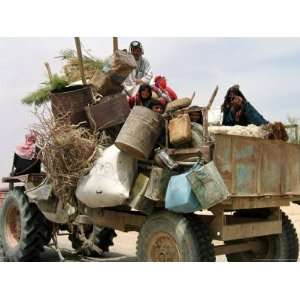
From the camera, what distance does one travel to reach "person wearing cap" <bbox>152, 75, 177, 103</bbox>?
6762mm

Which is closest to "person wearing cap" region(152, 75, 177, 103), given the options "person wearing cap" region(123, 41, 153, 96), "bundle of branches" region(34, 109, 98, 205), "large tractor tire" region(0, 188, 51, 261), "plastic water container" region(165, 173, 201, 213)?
"person wearing cap" region(123, 41, 153, 96)

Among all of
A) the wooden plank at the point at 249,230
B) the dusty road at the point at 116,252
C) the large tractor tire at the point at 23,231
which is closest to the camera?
the wooden plank at the point at 249,230

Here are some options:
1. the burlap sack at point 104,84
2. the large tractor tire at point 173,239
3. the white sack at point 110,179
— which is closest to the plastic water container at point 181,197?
the large tractor tire at point 173,239

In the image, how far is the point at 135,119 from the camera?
5.87 meters

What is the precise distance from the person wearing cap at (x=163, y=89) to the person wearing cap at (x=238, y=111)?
0.74 m

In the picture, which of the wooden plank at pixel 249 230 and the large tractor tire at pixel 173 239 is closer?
the large tractor tire at pixel 173 239

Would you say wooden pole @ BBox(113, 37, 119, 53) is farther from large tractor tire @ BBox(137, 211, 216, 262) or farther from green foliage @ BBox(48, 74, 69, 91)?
large tractor tire @ BBox(137, 211, 216, 262)

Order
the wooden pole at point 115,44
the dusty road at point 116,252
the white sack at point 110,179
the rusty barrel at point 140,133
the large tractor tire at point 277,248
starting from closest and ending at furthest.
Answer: the rusty barrel at point 140,133
the white sack at point 110,179
the large tractor tire at point 277,248
the wooden pole at point 115,44
the dusty road at point 116,252

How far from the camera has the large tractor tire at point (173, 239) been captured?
530cm

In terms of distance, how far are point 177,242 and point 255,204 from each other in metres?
1.04

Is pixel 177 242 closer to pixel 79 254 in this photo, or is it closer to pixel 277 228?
pixel 277 228

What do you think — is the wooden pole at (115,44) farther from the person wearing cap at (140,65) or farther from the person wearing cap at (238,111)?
the person wearing cap at (238,111)

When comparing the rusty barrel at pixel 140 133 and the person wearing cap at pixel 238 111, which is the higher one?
the person wearing cap at pixel 238 111

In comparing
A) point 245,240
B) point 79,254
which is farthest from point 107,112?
point 79,254
